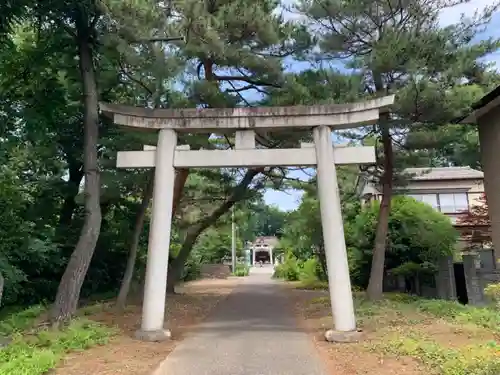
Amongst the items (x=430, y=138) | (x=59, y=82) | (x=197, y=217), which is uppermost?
(x=59, y=82)

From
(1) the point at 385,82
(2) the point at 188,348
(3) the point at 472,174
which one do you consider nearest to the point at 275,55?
(1) the point at 385,82

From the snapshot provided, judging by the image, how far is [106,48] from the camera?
35.0 ft

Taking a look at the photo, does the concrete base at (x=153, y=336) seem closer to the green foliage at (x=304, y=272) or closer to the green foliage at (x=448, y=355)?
the green foliage at (x=448, y=355)

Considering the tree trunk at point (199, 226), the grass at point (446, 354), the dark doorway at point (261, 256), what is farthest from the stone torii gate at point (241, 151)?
the dark doorway at point (261, 256)

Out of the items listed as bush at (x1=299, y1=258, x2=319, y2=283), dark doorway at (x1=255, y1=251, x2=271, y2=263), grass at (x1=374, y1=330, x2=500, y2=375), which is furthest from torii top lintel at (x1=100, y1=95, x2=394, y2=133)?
dark doorway at (x1=255, y1=251, x2=271, y2=263)

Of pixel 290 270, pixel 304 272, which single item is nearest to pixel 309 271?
pixel 304 272

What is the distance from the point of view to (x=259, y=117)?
30.5 feet

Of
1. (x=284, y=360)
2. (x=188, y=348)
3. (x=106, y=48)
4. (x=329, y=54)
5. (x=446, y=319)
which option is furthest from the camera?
(x=329, y=54)

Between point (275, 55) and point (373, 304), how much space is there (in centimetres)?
737

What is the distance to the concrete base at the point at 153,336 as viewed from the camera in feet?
27.8

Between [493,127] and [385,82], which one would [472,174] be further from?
[385,82]

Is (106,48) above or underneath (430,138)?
above

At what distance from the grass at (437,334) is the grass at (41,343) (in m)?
4.95

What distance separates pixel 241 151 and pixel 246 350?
3917mm
